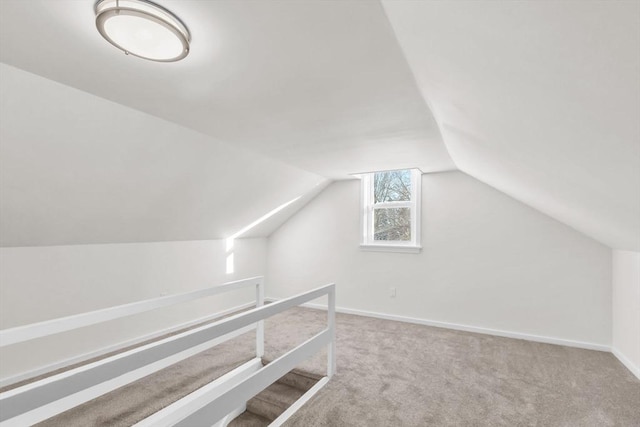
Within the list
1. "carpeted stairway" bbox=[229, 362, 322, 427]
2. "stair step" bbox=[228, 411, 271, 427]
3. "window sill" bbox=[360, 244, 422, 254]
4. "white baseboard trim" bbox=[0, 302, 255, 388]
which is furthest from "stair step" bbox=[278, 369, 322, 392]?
"window sill" bbox=[360, 244, 422, 254]

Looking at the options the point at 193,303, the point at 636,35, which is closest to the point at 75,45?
the point at 636,35

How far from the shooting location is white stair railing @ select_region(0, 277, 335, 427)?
2.80 ft

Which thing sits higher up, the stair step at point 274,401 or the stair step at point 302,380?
the stair step at point 302,380

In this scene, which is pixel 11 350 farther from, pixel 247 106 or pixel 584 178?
pixel 584 178

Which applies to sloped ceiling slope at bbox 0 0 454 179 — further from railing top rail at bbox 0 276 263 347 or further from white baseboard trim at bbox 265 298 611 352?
white baseboard trim at bbox 265 298 611 352

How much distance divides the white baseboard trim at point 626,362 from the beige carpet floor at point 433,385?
0.04 metres

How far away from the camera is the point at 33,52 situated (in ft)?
4.35

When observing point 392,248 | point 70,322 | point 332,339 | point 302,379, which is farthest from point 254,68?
point 392,248

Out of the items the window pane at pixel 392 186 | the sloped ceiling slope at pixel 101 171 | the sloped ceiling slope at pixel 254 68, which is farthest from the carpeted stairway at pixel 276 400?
the window pane at pixel 392 186

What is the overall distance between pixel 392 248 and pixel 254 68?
10.4ft

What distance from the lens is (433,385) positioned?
237 centimetres

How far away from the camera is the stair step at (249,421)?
2.63 meters

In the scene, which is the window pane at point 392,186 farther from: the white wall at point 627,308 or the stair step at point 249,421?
the stair step at point 249,421

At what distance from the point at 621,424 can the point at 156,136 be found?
3582 millimetres
